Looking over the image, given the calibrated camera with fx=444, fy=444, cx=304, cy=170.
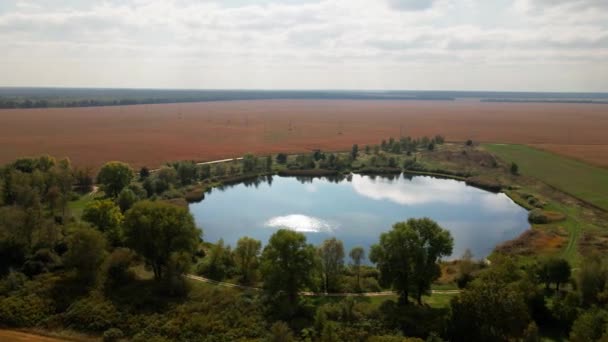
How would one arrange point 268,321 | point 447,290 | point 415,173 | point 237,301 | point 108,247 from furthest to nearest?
point 415,173 < point 108,247 < point 447,290 < point 237,301 < point 268,321

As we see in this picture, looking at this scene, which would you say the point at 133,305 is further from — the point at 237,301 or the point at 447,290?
the point at 447,290

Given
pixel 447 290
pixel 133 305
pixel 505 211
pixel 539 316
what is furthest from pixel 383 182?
pixel 133 305

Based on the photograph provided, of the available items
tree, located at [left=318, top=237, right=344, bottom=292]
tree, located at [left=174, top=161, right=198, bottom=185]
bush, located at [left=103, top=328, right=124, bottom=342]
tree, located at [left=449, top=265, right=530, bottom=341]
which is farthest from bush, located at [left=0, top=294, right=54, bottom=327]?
tree, located at [left=174, top=161, right=198, bottom=185]

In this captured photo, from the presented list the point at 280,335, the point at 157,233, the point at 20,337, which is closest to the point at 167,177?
the point at 157,233

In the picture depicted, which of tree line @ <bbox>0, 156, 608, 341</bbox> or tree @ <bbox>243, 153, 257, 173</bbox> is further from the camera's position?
tree @ <bbox>243, 153, 257, 173</bbox>

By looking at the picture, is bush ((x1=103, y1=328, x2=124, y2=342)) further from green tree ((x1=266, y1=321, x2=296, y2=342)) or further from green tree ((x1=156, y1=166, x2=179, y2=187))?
green tree ((x1=156, y1=166, x2=179, y2=187))

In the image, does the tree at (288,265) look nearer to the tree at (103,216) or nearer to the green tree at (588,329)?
the green tree at (588,329)

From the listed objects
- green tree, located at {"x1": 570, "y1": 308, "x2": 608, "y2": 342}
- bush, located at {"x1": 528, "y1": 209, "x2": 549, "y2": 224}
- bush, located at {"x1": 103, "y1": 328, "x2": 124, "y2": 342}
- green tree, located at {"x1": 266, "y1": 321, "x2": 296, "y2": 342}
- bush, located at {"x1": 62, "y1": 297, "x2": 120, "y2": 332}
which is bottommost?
bush, located at {"x1": 528, "y1": 209, "x2": 549, "y2": 224}
